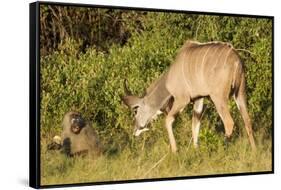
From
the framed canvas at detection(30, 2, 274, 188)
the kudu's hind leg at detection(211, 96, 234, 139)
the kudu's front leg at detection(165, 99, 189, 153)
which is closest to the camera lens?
the framed canvas at detection(30, 2, 274, 188)

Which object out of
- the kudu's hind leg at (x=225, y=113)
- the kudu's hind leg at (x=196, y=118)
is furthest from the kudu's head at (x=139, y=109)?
the kudu's hind leg at (x=225, y=113)

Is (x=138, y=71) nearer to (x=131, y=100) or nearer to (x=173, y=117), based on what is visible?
(x=131, y=100)

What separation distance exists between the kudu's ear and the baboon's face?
29 centimetres

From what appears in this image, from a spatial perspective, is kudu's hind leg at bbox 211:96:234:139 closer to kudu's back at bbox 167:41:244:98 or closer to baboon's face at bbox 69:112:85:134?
kudu's back at bbox 167:41:244:98

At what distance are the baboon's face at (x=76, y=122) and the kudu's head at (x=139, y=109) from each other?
0.29 m

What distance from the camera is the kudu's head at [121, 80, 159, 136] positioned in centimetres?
469

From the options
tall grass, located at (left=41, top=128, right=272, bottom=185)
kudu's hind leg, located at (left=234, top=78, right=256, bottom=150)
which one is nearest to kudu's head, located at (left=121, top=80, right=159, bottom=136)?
tall grass, located at (left=41, top=128, right=272, bottom=185)

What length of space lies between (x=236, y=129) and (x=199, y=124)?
29 cm

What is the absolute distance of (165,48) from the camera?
15.8 ft

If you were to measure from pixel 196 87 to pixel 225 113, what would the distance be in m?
0.28

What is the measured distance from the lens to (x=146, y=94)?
4758 mm

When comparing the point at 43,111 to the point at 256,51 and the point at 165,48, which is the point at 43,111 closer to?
the point at 165,48

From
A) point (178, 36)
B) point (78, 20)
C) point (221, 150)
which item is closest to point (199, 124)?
point (221, 150)

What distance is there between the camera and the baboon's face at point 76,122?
454cm
